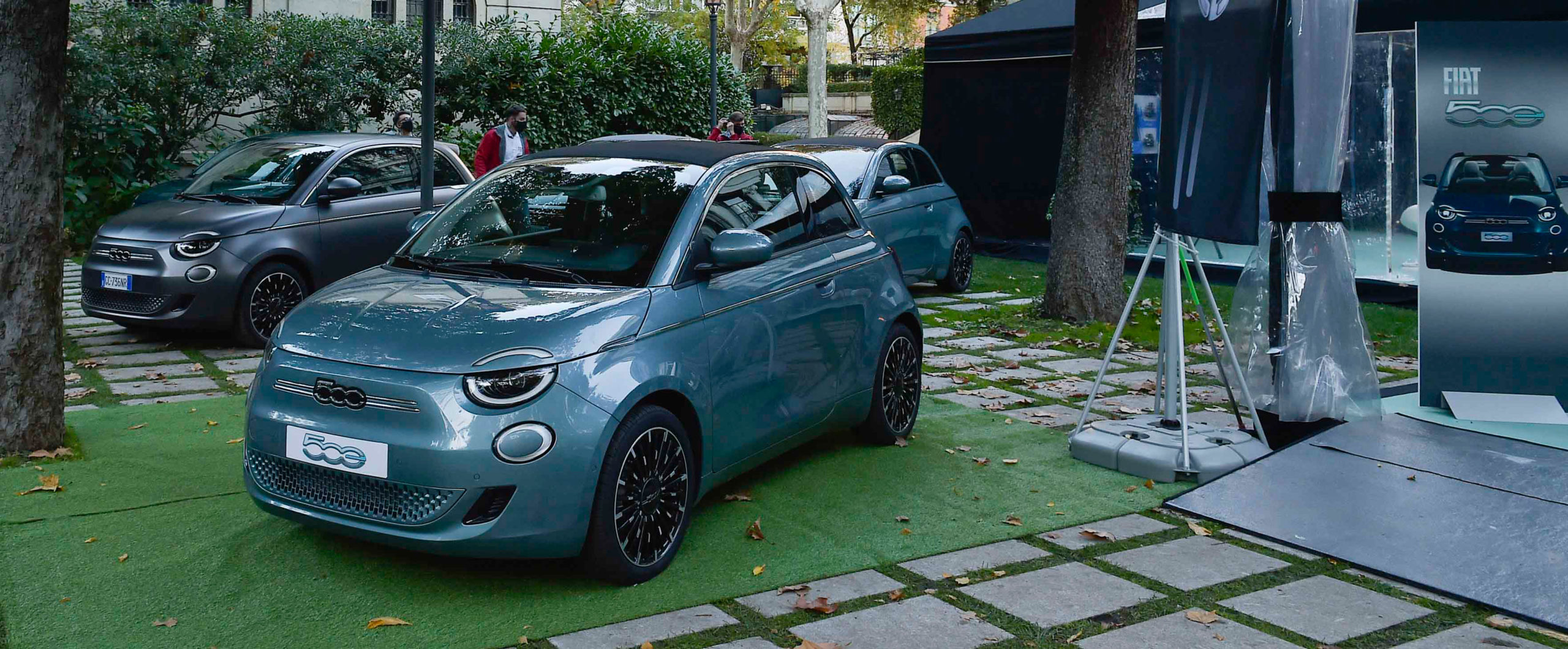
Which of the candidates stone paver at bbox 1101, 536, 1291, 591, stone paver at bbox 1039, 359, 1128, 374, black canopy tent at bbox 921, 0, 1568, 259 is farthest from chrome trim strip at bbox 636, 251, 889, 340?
black canopy tent at bbox 921, 0, 1568, 259

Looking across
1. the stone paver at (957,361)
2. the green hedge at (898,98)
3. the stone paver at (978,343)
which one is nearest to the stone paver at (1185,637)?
the stone paver at (957,361)

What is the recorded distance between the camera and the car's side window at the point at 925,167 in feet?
41.1

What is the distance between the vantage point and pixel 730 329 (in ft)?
17.0

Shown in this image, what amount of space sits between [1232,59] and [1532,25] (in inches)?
94.4

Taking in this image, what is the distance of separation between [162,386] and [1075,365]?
5.99 m

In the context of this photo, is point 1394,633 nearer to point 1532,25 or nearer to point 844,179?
point 1532,25

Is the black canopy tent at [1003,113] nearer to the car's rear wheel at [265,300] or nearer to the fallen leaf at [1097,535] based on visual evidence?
the car's rear wheel at [265,300]

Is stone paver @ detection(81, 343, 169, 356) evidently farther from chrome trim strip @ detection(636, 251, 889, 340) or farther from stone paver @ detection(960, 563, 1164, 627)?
stone paver @ detection(960, 563, 1164, 627)

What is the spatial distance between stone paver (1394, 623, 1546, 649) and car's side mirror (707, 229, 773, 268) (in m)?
2.64

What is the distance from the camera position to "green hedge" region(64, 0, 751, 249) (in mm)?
14422

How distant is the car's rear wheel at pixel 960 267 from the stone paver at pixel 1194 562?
298 inches

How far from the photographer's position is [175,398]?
7660 mm

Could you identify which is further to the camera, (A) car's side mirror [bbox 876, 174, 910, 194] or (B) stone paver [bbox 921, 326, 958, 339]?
(A) car's side mirror [bbox 876, 174, 910, 194]

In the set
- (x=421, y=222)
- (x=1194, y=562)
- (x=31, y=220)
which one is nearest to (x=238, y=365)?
(x=31, y=220)
